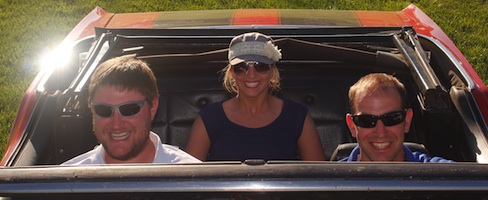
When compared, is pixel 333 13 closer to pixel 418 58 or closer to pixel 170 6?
pixel 418 58

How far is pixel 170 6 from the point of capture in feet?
28.9

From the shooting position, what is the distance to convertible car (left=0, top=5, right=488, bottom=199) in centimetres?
179

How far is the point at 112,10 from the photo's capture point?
8633 millimetres

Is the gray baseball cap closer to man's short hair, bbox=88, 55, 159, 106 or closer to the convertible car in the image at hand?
the convertible car

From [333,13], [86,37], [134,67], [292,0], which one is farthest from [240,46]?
[292,0]

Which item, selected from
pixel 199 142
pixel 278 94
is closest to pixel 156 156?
pixel 199 142

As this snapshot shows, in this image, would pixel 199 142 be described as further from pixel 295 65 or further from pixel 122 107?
pixel 122 107

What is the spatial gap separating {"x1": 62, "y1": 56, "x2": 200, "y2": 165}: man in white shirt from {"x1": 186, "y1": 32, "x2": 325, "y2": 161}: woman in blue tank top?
77cm

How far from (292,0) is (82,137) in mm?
5769

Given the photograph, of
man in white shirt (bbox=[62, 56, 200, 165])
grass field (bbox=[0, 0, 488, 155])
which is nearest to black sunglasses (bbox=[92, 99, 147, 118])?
man in white shirt (bbox=[62, 56, 200, 165])

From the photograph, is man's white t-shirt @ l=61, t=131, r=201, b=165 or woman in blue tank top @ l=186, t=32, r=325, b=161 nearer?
man's white t-shirt @ l=61, t=131, r=201, b=165

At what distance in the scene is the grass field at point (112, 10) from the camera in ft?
23.7

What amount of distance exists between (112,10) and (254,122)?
5574mm

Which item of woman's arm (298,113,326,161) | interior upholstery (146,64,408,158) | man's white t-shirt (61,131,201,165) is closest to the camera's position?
man's white t-shirt (61,131,201,165)
